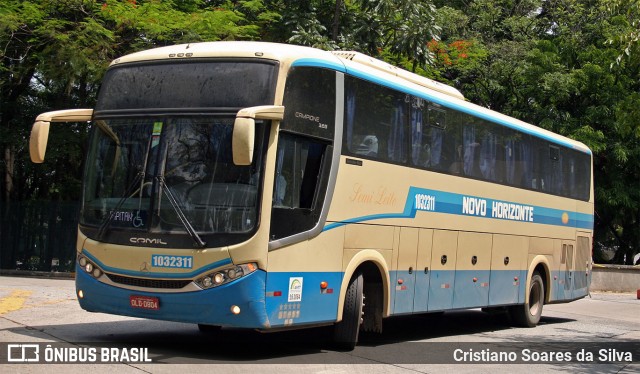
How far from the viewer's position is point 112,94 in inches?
431

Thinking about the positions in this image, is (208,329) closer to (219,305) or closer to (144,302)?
(144,302)

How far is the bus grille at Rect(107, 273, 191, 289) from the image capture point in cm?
995

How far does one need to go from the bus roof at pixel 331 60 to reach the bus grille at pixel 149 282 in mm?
2615

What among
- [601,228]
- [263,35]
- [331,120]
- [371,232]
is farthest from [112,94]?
[601,228]

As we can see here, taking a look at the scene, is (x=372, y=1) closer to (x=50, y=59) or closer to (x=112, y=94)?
(x=50, y=59)

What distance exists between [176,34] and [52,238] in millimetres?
7626

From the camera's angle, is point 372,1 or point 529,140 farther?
point 372,1

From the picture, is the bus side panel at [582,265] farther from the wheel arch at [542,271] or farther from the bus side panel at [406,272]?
the bus side panel at [406,272]

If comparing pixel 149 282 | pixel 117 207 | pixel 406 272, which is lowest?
pixel 149 282

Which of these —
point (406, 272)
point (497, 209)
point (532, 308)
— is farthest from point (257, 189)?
point (532, 308)

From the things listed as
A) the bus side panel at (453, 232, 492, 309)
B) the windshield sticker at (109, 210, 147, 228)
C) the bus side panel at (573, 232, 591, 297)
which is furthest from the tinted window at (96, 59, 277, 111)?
the bus side panel at (573, 232, 591, 297)

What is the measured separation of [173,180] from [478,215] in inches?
254

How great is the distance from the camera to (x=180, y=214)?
9.98m

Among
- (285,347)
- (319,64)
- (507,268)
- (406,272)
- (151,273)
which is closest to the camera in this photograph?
(151,273)
